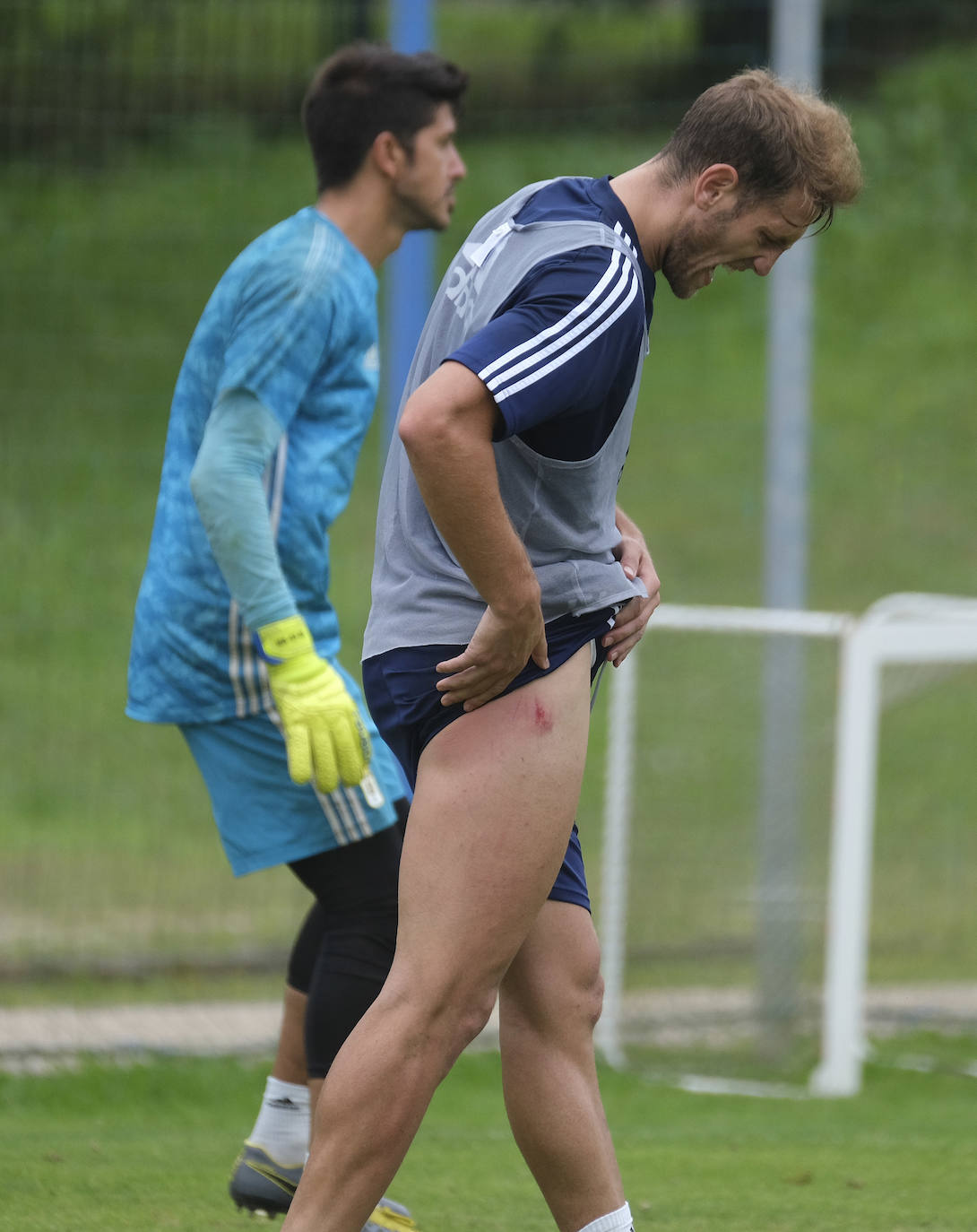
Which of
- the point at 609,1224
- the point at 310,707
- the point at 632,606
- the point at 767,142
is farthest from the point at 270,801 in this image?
the point at 767,142

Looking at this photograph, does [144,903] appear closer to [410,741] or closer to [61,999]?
[61,999]

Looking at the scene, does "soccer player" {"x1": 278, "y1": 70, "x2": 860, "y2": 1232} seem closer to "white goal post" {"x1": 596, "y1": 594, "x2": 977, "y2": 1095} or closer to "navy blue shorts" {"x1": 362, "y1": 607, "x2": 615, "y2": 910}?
"navy blue shorts" {"x1": 362, "y1": 607, "x2": 615, "y2": 910}

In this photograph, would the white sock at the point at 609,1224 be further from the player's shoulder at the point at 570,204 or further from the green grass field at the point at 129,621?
the green grass field at the point at 129,621

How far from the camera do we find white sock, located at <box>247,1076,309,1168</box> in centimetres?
336

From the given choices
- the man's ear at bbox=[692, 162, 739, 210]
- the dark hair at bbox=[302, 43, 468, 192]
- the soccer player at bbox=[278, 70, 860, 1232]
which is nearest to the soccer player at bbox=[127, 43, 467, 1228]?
the dark hair at bbox=[302, 43, 468, 192]

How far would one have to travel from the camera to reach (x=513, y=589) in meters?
2.29

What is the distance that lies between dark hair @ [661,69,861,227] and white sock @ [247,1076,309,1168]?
1.94m

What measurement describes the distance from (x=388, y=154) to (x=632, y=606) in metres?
1.34

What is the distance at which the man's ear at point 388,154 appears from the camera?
138 inches

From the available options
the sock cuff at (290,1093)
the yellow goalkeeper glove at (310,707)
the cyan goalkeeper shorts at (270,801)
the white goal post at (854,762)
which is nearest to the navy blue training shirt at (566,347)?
the yellow goalkeeper glove at (310,707)

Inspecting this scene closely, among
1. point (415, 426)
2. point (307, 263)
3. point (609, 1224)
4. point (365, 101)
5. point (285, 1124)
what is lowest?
point (285, 1124)

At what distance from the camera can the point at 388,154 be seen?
3.50m

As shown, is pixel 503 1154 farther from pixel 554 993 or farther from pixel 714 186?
pixel 714 186

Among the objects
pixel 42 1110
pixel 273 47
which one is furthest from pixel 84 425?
pixel 42 1110
